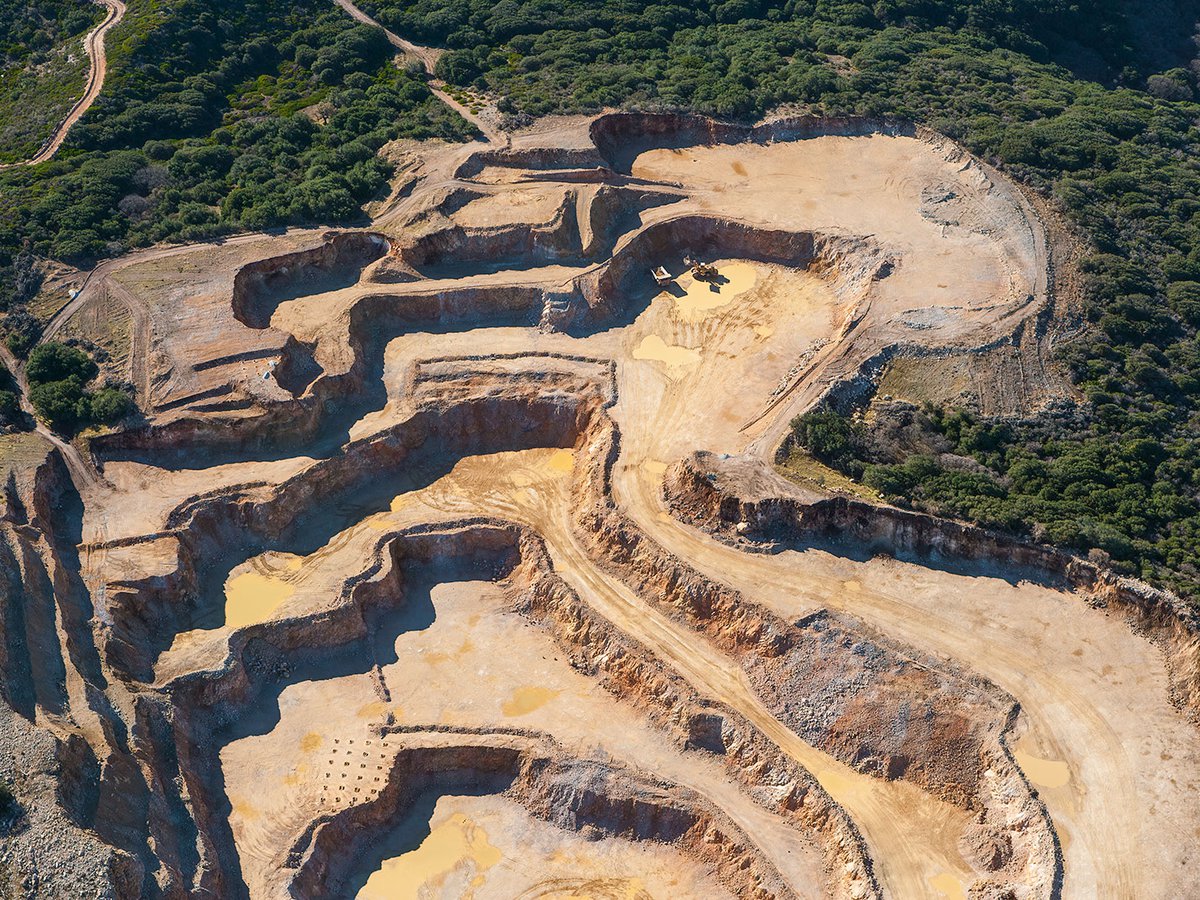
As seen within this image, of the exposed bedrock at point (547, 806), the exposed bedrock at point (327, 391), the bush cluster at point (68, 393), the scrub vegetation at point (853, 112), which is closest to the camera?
the exposed bedrock at point (547, 806)

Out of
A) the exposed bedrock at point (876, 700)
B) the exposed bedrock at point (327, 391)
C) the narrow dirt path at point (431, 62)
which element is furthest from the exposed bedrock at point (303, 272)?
the exposed bedrock at point (876, 700)

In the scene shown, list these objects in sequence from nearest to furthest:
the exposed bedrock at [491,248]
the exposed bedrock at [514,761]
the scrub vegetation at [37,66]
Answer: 1. the exposed bedrock at [514,761]
2. the exposed bedrock at [491,248]
3. the scrub vegetation at [37,66]

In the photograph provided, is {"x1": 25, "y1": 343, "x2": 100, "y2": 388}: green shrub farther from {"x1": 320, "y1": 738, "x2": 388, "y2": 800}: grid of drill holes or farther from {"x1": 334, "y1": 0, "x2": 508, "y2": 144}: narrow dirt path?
{"x1": 334, "y1": 0, "x2": 508, "y2": 144}: narrow dirt path

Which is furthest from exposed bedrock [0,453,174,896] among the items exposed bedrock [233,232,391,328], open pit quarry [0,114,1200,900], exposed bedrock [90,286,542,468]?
exposed bedrock [233,232,391,328]

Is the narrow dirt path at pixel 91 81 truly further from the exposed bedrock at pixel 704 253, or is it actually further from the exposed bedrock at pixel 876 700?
the exposed bedrock at pixel 876 700

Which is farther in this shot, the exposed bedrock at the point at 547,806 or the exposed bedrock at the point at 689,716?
the exposed bedrock at the point at 547,806

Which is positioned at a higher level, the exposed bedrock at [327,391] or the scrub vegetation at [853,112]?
the scrub vegetation at [853,112]

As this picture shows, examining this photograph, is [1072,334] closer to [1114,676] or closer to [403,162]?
[1114,676]

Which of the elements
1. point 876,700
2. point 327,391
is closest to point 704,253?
point 327,391
